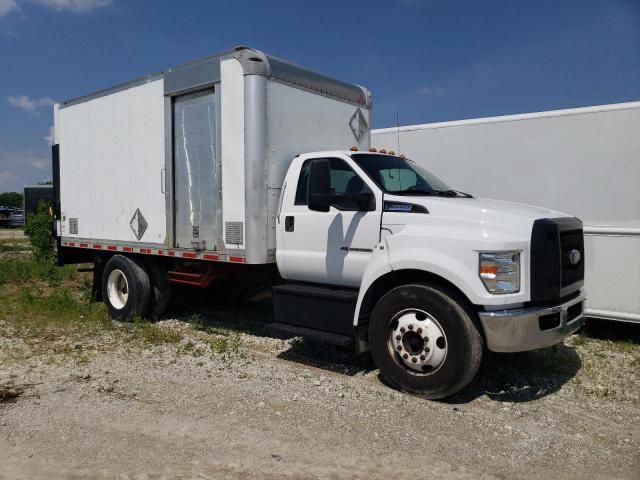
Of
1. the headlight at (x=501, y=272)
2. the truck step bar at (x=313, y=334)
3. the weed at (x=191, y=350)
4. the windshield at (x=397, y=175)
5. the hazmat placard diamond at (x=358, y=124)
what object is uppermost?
the hazmat placard diamond at (x=358, y=124)

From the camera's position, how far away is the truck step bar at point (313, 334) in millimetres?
5461

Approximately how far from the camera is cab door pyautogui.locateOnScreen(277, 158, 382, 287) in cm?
547

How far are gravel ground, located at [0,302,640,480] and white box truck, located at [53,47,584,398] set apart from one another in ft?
1.69

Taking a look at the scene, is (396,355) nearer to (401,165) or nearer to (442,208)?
(442,208)

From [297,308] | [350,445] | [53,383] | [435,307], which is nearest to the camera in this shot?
[350,445]

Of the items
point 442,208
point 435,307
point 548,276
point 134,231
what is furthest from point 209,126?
point 548,276

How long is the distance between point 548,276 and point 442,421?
1510 mm

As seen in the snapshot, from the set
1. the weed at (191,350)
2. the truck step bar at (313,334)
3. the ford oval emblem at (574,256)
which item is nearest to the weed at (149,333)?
the weed at (191,350)

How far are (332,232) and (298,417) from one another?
1.98m

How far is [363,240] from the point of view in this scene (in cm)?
547

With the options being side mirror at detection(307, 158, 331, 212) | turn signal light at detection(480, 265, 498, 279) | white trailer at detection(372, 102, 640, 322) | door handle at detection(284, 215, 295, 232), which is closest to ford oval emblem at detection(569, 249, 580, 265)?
turn signal light at detection(480, 265, 498, 279)

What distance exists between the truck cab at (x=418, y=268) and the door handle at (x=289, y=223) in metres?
0.01

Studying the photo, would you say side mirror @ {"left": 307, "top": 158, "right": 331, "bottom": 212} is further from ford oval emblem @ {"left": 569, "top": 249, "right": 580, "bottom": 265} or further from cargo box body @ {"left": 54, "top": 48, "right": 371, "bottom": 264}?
ford oval emblem @ {"left": 569, "top": 249, "right": 580, "bottom": 265}

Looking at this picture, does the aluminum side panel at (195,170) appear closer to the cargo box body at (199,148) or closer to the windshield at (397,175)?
the cargo box body at (199,148)
